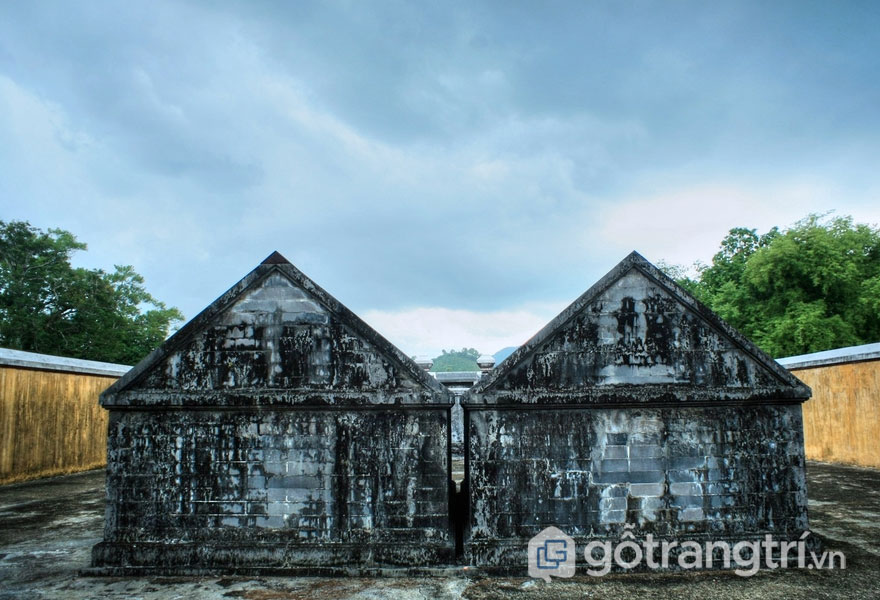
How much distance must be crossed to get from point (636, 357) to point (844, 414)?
44.9ft

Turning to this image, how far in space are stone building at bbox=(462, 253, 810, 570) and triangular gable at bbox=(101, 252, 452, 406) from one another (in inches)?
52.0

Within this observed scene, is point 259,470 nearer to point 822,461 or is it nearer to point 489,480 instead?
point 489,480

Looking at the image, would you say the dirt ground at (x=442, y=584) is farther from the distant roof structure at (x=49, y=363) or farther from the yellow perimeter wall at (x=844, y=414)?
the yellow perimeter wall at (x=844, y=414)

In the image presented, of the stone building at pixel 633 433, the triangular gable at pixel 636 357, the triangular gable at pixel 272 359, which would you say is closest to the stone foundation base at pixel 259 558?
the stone building at pixel 633 433

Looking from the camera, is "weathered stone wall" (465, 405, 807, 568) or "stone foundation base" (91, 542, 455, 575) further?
"weathered stone wall" (465, 405, 807, 568)

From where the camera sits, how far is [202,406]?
6754 mm

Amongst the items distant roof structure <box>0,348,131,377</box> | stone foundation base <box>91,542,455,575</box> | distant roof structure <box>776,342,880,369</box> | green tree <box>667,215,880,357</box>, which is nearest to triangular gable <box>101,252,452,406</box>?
stone foundation base <box>91,542,455,575</box>

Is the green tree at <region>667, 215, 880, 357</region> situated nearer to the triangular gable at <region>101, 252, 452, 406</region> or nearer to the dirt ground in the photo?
the dirt ground

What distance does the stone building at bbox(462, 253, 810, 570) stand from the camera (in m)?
6.63

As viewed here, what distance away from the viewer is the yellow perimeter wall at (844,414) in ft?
48.0

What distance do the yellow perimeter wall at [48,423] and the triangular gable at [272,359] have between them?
10.1m

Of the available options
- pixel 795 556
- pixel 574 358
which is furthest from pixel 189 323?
pixel 795 556

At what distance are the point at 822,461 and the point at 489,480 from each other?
16.2 metres

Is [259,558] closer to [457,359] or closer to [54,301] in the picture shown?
[54,301]
